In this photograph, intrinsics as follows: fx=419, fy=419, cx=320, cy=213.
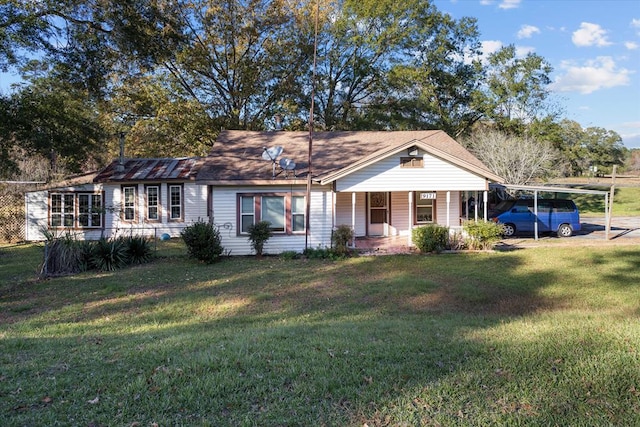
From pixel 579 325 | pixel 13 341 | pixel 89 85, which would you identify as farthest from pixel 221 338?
pixel 89 85

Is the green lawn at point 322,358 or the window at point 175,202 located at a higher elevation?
the window at point 175,202

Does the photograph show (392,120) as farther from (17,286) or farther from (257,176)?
(17,286)

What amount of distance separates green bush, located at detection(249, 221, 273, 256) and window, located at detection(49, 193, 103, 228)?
10.9m

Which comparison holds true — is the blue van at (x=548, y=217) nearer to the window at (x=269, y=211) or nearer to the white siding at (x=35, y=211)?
the window at (x=269, y=211)

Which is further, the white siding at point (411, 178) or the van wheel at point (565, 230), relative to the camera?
the van wheel at point (565, 230)

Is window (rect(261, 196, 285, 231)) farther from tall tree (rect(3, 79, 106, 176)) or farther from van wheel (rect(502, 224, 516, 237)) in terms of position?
van wheel (rect(502, 224, 516, 237))

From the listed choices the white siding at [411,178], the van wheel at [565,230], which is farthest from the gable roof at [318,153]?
the van wheel at [565,230]

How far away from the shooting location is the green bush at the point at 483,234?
15406mm

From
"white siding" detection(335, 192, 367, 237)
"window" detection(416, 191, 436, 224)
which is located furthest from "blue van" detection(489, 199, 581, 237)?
"white siding" detection(335, 192, 367, 237)

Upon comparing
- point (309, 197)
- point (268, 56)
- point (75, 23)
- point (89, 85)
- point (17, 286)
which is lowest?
point (17, 286)

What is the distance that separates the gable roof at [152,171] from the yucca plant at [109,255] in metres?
6.83

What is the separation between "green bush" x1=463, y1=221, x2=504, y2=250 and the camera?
1541 centimetres

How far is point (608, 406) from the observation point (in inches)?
133

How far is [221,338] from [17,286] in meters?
9.14
